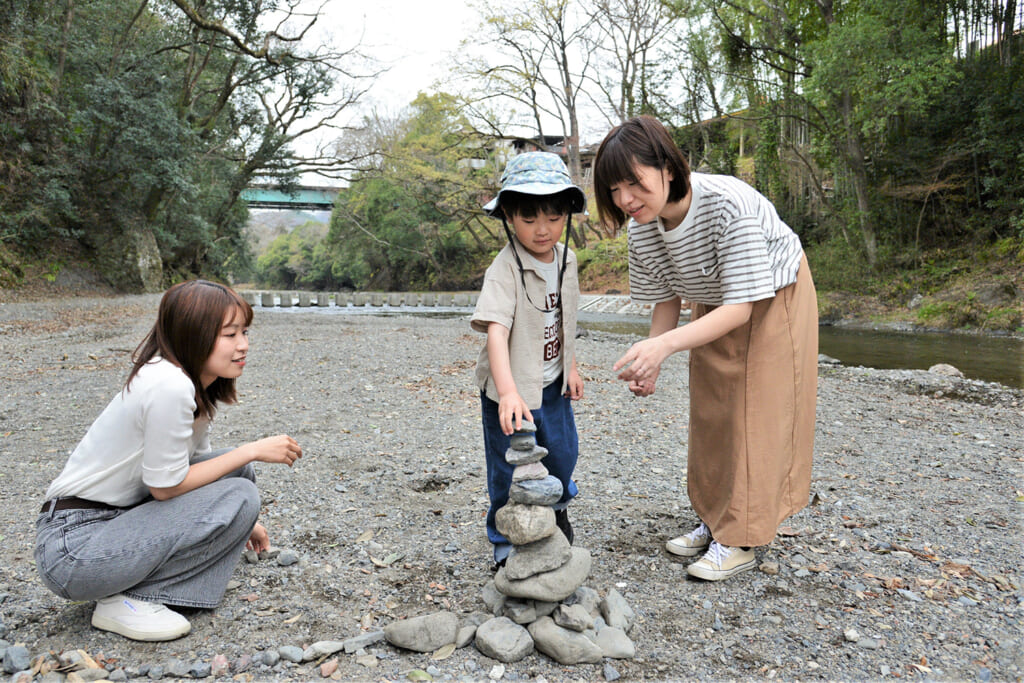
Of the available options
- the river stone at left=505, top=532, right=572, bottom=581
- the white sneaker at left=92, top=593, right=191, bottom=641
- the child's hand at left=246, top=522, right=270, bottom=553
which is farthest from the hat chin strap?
the white sneaker at left=92, top=593, right=191, bottom=641

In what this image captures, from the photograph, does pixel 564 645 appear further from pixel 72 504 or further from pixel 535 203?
pixel 72 504

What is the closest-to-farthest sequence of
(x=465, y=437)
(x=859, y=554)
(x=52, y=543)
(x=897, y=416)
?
(x=52, y=543) < (x=859, y=554) < (x=465, y=437) < (x=897, y=416)

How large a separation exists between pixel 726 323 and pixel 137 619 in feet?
7.45

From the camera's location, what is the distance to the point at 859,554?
288cm

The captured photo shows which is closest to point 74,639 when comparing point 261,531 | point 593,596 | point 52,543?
point 52,543

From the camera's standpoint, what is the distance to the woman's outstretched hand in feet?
7.32

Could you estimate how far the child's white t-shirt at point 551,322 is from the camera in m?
2.46

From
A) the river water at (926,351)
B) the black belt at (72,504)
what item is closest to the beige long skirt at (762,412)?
the black belt at (72,504)

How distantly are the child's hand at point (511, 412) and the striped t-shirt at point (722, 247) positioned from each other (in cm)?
87

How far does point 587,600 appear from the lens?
2.35 m

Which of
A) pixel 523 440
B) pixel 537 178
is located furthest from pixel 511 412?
pixel 537 178

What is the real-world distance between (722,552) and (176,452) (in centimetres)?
214

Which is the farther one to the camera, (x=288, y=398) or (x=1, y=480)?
(x=288, y=398)

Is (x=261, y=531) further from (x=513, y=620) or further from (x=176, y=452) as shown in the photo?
(x=513, y=620)
